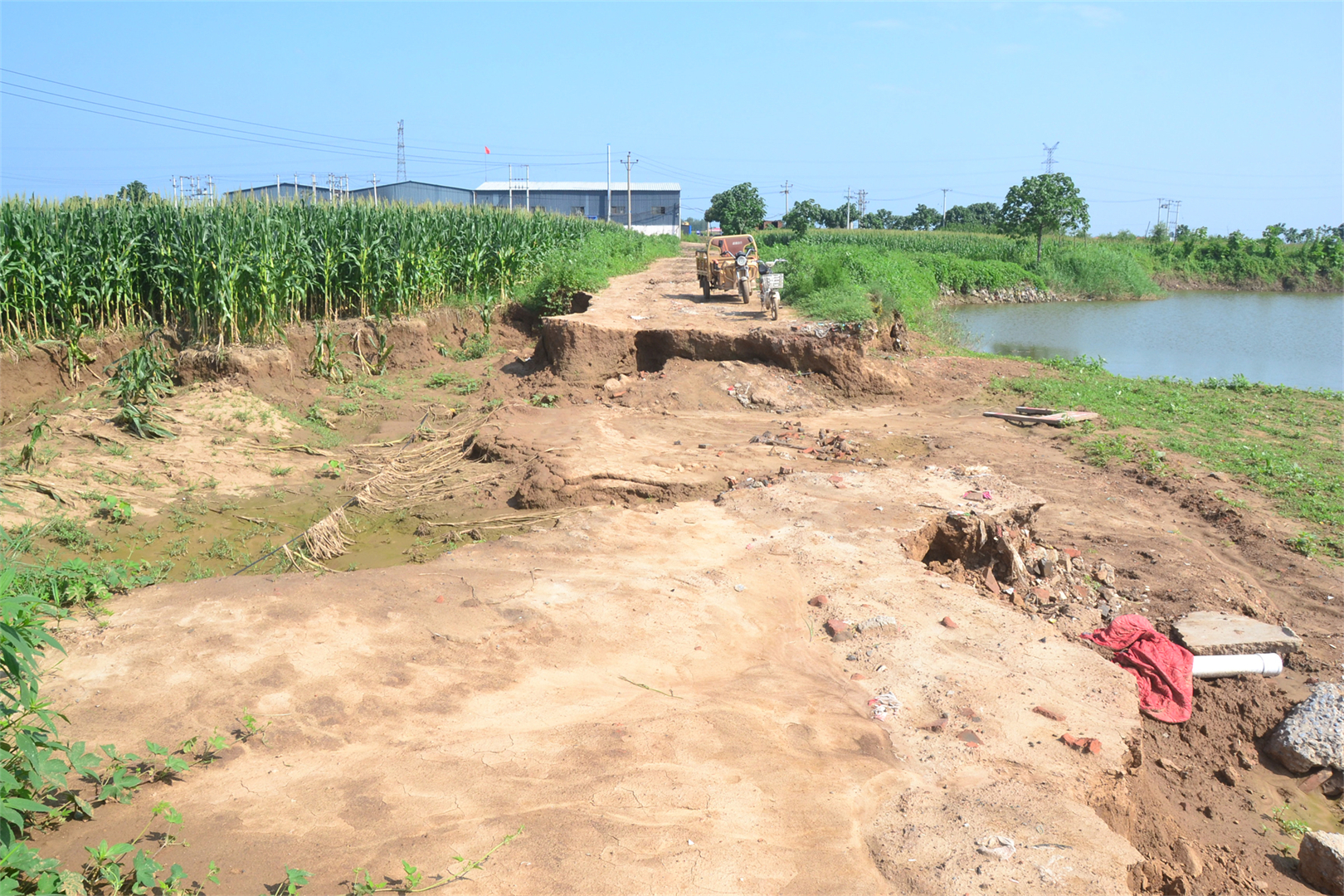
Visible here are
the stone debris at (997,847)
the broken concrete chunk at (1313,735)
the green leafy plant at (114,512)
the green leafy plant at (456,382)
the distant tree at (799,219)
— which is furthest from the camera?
the distant tree at (799,219)

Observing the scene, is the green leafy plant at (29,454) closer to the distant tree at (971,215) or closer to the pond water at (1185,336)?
the pond water at (1185,336)

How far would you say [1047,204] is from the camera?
38062 mm

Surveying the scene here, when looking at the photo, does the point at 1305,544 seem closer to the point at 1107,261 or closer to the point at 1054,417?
the point at 1054,417

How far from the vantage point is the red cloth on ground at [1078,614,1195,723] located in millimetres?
5234

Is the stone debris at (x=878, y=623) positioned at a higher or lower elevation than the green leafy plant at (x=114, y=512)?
lower

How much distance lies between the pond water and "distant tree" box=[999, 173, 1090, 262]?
239 inches

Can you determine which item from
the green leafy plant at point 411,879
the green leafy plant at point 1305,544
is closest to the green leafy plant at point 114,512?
the green leafy plant at point 411,879

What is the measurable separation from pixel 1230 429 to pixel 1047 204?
103ft

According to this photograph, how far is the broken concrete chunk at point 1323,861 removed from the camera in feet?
12.7

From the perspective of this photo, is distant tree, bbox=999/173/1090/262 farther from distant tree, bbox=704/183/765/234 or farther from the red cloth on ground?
the red cloth on ground

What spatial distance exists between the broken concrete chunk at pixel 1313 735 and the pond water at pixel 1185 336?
36.2 feet

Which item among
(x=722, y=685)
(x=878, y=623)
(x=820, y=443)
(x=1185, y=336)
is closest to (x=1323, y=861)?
(x=878, y=623)

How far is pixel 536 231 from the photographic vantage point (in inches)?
814

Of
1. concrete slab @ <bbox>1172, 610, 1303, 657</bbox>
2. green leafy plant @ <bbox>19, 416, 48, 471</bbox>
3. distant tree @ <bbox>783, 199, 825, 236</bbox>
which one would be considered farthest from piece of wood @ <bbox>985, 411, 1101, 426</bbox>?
distant tree @ <bbox>783, 199, 825, 236</bbox>
